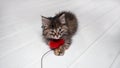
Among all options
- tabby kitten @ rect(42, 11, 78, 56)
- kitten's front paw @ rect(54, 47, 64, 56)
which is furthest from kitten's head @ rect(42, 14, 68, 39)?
kitten's front paw @ rect(54, 47, 64, 56)

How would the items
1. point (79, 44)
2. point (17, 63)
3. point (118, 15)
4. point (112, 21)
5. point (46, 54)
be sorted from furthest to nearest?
1. point (118, 15)
2. point (112, 21)
3. point (79, 44)
4. point (46, 54)
5. point (17, 63)

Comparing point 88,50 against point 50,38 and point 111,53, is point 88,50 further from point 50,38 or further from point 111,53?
point 50,38

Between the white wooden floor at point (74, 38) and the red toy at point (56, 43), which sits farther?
the red toy at point (56, 43)

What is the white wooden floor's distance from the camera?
1560mm

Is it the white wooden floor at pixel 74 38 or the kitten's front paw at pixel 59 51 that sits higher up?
the kitten's front paw at pixel 59 51

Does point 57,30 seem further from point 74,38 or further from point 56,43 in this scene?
point 74,38

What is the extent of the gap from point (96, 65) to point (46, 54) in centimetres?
40

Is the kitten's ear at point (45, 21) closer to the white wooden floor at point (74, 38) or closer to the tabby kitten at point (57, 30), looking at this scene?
the tabby kitten at point (57, 30)

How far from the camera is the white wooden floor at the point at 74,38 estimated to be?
1560mm

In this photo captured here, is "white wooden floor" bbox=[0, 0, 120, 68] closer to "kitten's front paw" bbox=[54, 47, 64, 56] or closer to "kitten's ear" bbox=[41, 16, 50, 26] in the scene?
"kitten's front paw" bbox=[54, 47, 64, 56]

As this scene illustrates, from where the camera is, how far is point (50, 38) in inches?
66.0

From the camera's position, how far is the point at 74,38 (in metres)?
1.90

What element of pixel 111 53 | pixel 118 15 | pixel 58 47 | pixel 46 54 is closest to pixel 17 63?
pixel 46 54

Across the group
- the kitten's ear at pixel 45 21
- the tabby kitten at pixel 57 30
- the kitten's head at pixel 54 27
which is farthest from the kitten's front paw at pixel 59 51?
the kitten's ear at pixel 45 21
